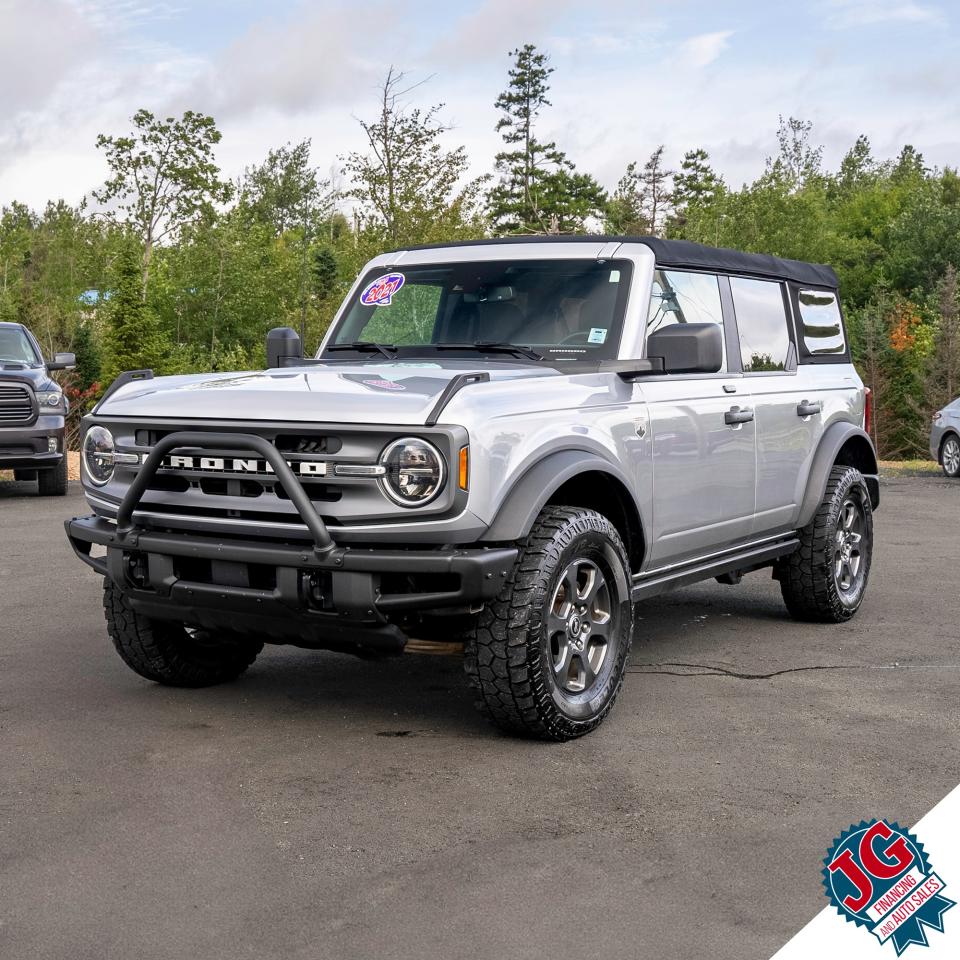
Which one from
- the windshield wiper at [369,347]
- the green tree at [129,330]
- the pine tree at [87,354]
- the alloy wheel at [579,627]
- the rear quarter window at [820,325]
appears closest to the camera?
the alloy wheel at [579,627]

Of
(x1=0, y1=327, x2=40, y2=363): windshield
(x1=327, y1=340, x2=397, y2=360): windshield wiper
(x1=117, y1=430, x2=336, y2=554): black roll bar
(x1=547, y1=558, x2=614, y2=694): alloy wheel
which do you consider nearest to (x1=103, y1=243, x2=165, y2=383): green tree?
(x1=0, y1=327, x2=40, y2=363): windshield

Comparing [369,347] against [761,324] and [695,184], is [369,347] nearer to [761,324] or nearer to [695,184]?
[761,324]

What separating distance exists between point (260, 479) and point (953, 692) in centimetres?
321

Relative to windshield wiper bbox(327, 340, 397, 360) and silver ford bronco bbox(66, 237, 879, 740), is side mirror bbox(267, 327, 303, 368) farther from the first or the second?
windshield wiper bbox(327, 340, 397, 360)

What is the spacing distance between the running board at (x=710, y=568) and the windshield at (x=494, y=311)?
1017mm

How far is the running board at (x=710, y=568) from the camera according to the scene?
5.66m

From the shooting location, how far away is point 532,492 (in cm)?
465

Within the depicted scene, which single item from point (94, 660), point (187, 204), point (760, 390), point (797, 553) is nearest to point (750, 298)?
point (760, 390)

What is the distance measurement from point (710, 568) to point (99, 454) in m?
2.85

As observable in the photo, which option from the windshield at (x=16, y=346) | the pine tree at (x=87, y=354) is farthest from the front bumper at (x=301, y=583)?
the pine tree at (x=87, y=354)

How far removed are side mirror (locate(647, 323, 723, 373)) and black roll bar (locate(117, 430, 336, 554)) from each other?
170 cm

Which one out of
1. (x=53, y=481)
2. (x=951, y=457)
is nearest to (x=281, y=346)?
(x=53, y=481)

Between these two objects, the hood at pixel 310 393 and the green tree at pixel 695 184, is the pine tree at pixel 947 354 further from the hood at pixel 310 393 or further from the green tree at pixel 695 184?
the hood at pixel 310 393

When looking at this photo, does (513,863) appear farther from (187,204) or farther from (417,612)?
(187,204)
